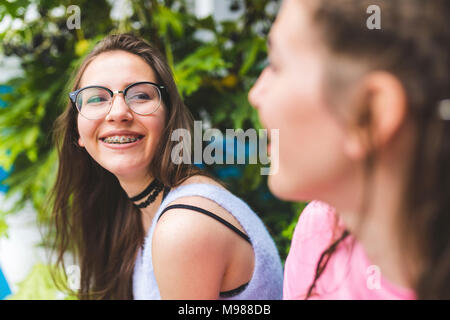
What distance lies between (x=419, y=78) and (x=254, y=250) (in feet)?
2.53

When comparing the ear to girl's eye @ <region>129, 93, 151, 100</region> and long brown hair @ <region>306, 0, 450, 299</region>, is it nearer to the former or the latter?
long brown hair @ <region>306, 0, 450, 299</region>

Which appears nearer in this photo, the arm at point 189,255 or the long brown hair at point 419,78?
the long brown hair at point 419,78

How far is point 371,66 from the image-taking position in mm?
533

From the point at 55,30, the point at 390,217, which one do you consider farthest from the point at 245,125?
the point at 390,217

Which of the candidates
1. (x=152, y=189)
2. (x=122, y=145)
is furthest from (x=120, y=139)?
(x=152, y=189)

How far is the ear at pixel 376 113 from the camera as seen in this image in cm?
53

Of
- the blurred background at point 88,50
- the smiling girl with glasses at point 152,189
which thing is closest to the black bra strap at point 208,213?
the smiling girl with glasses at point 152,189

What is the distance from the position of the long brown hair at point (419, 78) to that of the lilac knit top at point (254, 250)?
0.63 m

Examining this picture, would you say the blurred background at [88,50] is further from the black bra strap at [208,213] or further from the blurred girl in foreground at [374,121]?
the blurred girl in foreground at [374,121]

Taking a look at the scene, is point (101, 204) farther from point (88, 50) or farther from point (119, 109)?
point (88, 50)

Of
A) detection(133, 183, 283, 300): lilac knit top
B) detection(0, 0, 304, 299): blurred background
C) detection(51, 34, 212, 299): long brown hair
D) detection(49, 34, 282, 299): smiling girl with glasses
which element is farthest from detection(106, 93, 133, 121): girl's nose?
detection(0, 0, 304, 299): blurred background

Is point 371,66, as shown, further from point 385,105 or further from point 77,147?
point 77,147

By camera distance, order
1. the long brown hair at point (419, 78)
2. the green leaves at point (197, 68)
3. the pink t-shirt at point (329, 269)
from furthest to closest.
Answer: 1. the green leaves at point (197, 68)
2. the pink t-shirt at point (329, 269)
3. the long brown hair at point (419, 78)
